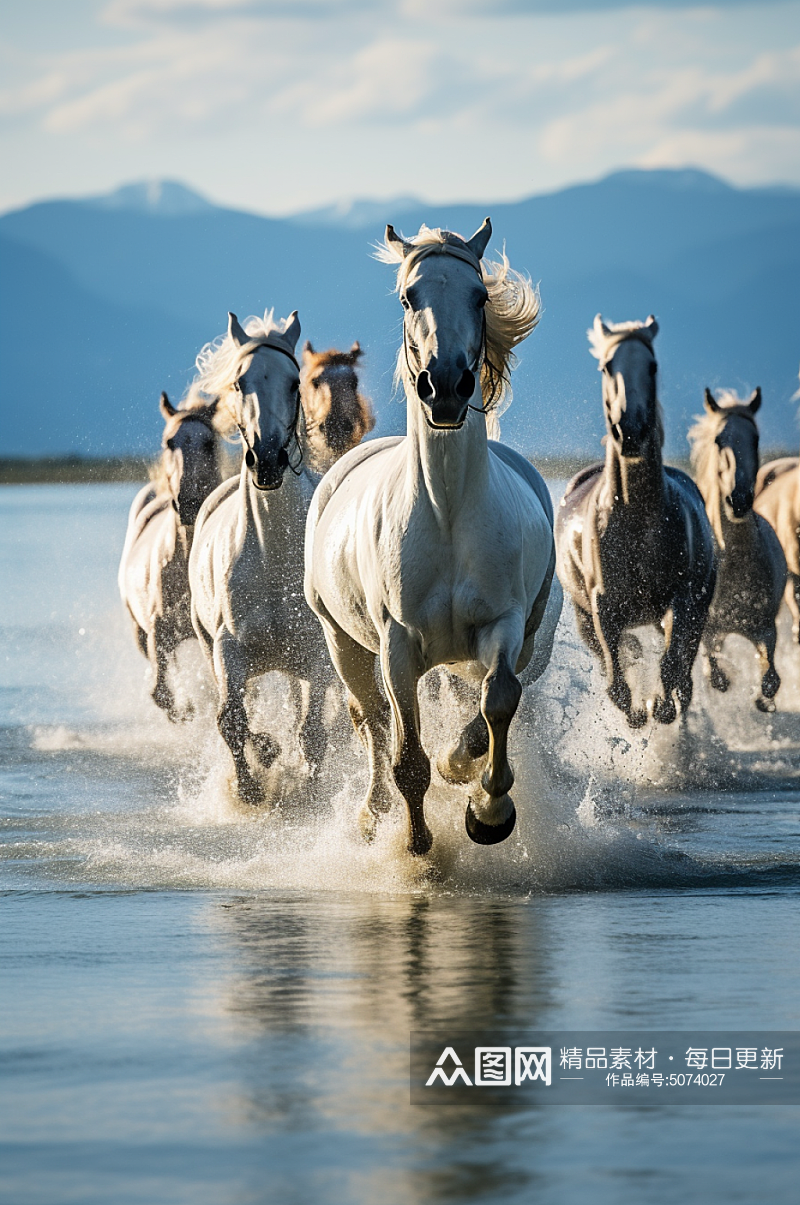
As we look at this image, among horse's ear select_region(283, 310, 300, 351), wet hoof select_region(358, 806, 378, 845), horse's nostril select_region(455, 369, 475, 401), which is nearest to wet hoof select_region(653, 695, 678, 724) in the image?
horse's ear select_region(283, 310, 300, 351)

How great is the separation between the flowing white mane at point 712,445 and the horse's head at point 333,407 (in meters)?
2.39

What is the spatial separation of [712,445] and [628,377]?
210 centimetres

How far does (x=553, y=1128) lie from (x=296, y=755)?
567 cm

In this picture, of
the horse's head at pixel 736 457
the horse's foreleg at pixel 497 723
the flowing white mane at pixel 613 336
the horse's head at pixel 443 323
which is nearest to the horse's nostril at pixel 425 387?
the horse's head at pixel 443 323

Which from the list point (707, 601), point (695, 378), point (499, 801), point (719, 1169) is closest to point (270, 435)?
point (499, 801)

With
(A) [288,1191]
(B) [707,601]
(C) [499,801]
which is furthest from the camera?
(B) [707,601]

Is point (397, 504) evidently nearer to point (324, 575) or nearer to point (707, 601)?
point (324, 575)

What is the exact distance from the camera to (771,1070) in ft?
14.6

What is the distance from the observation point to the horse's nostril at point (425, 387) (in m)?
5.99

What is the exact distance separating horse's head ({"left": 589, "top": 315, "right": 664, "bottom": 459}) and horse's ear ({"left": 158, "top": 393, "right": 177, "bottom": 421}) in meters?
2.55

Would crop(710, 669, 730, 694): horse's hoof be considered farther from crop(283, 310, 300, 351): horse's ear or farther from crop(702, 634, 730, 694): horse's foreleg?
crop(283, 310, 300, 351): horse's ear

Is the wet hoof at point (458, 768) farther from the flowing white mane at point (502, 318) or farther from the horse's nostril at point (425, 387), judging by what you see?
the horse's nostril at point (425, 387)

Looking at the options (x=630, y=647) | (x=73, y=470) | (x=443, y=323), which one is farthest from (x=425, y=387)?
(x=73, y=470)

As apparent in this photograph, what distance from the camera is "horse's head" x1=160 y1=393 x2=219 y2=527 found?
11281 millimetres
